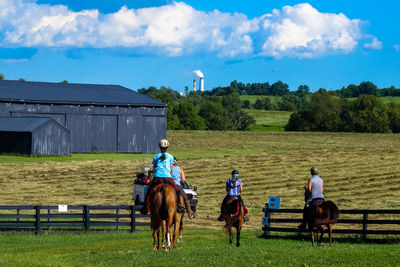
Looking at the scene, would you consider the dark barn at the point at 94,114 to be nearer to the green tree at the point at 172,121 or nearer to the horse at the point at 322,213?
the horse at the point at 322,213

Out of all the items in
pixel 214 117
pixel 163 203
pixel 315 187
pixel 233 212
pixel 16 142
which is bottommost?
pixel 233 212

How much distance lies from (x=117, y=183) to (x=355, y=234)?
21.4m

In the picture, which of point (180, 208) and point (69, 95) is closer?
point (180, 208)

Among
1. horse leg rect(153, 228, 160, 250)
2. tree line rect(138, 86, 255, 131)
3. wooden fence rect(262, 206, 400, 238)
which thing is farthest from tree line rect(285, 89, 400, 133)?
horse leg rect(153, 228, 160, 250)

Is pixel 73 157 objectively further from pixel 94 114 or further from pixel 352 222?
pixel 352 222

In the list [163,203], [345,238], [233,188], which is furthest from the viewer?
[345,238]

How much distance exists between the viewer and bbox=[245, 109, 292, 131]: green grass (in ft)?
493

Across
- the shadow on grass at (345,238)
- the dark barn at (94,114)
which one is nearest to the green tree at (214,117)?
the dark barn at (94,114)

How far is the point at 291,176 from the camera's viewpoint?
45.3 metres

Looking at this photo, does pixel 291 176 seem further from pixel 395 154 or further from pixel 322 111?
pixel 322 111

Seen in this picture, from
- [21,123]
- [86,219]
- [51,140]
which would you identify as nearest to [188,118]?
[51,140]

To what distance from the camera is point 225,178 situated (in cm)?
4431

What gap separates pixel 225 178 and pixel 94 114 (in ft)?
74.0

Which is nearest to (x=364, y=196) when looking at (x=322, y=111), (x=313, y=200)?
(x=313, y=200)
